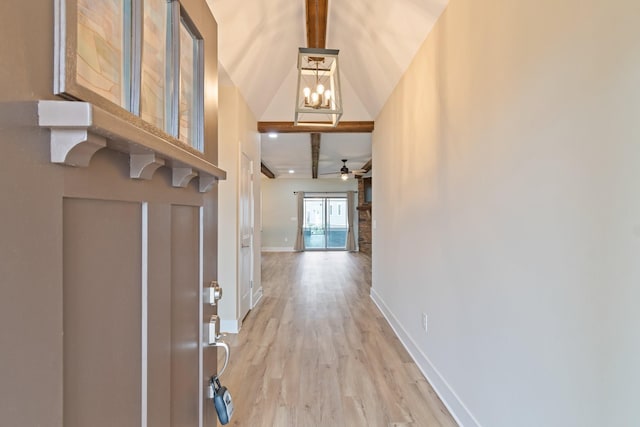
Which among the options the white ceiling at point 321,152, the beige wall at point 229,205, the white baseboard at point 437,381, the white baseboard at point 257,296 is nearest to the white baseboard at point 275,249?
the white ceiling at point 321,152

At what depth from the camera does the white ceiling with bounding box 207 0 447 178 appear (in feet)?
8.23

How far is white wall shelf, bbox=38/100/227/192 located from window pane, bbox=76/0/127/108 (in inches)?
4.3

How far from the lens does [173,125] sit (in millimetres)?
888

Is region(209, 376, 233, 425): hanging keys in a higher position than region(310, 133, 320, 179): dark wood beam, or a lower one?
lower

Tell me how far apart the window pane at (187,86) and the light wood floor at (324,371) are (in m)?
1.78

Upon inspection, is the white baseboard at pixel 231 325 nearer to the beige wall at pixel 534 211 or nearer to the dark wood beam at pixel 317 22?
the beige wall at pixel 534 211

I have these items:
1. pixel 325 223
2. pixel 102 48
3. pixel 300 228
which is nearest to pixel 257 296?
pixel 102 48

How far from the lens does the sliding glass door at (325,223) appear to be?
11.6m

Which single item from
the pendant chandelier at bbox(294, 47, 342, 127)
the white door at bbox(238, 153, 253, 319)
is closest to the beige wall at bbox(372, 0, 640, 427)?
the pendant chandelier at bbox(294, 47, 342, 127)

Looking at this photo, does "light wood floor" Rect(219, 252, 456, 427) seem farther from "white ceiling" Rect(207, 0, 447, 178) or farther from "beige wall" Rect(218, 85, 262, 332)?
"white ceiling" Rect(207, 0, 447, 178)

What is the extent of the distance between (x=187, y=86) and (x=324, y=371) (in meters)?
2.37

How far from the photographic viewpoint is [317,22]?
3.12 m

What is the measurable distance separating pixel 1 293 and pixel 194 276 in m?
0.67

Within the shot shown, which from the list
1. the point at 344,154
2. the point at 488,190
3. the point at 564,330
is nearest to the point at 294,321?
the point at 488,190
